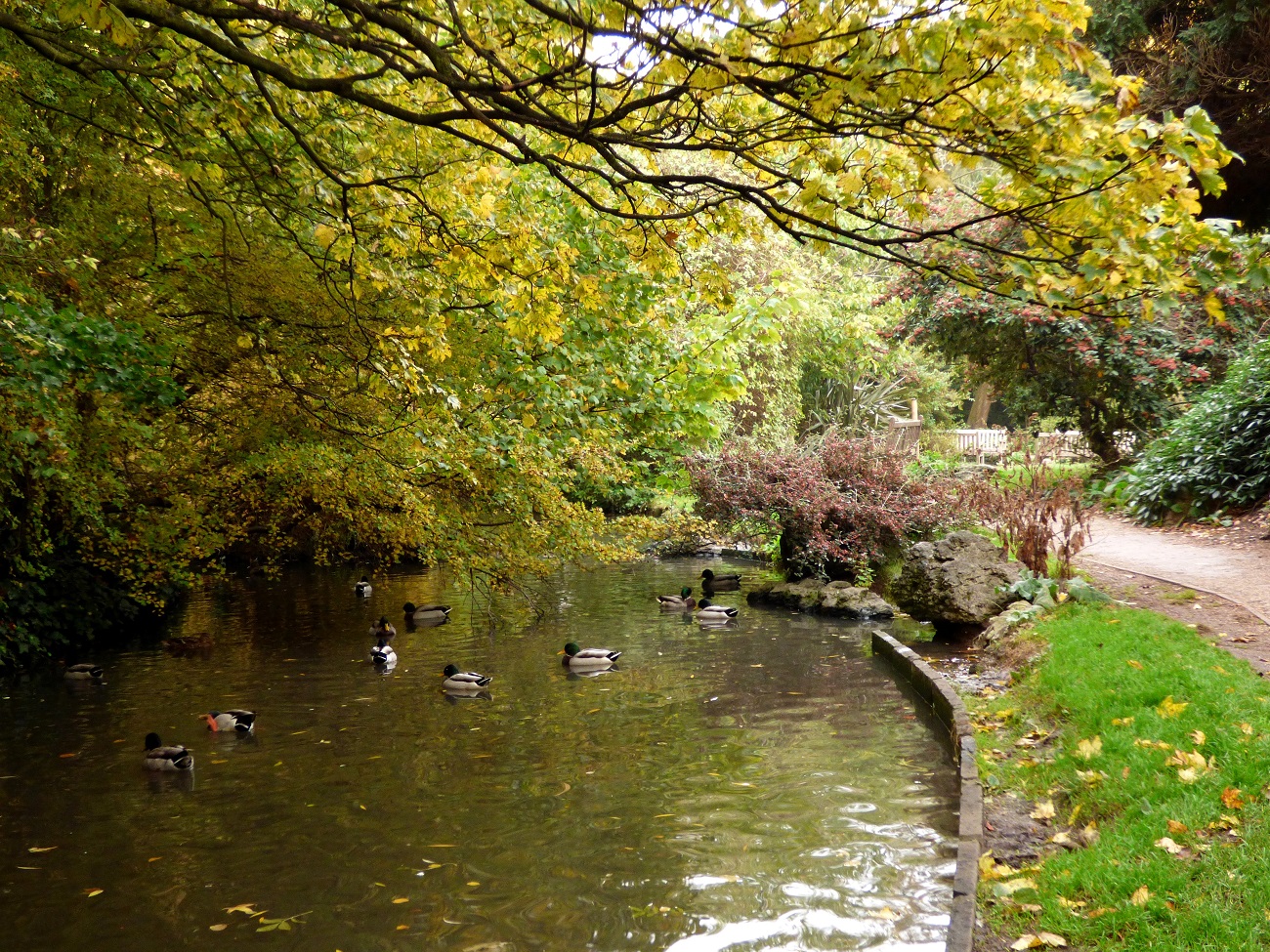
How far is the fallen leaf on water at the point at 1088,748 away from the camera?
6186 mm

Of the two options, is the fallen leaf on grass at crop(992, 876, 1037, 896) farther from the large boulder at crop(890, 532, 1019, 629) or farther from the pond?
the large boulder at crop(890, 532, 1019, 629)

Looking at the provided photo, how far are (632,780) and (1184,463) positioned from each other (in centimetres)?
1109

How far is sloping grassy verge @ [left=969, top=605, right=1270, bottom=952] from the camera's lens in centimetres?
429

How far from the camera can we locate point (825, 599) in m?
14.7

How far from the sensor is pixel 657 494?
1067 inches

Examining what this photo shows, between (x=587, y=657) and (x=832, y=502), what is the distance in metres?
5.77

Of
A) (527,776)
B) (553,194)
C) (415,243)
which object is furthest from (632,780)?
(553,194)

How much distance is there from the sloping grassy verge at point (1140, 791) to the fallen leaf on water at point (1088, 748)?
0.04ft

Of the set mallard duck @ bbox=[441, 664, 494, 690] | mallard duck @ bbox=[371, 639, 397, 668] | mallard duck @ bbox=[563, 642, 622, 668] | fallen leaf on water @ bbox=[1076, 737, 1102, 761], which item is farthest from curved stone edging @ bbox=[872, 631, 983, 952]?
mallard duck @ bbox=[371, 639, 397, 668]

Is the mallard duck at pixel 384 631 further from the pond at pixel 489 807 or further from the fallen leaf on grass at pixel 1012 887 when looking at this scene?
the fallen leaf on grass at pixel 1012 887

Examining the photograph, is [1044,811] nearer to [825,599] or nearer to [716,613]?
[716,613]

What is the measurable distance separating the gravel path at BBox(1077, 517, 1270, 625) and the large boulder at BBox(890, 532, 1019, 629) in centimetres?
144

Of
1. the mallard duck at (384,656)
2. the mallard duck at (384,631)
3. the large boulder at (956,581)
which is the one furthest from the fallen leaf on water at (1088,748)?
the mallard duck at (384,631)

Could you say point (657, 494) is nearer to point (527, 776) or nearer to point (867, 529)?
point (867, 529)
